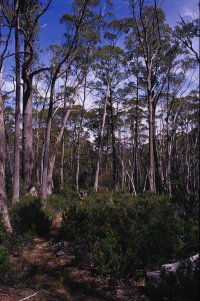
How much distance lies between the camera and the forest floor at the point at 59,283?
5.16 metres

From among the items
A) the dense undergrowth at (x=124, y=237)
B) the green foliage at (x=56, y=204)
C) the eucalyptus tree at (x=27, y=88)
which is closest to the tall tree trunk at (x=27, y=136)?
the eucalyptus tree at (x=27, y=88)

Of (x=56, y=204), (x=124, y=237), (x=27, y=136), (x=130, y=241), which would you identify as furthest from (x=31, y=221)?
(x=27, y=136)

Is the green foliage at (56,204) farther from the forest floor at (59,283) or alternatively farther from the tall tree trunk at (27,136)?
the forest floor at (59,283)

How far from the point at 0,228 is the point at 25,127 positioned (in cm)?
837

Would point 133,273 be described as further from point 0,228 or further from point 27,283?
point 0,228

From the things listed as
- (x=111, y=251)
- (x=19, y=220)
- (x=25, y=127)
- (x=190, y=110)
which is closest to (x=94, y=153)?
(x=190, y=110)

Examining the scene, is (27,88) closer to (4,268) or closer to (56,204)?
(56,204)

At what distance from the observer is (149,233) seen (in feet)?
20.5

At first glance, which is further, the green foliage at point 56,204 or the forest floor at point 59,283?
the green foliage at point 56,204

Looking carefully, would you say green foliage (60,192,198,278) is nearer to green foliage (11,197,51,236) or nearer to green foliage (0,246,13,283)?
green foliage (11,197,51,236)

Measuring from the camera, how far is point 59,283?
5676mm

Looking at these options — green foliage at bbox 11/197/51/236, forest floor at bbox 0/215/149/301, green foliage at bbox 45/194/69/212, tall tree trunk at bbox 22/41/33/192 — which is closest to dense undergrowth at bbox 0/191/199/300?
green foliage at bbox 11/197/51/236

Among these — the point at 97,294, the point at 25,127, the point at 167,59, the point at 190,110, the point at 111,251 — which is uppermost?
the point at 167,59

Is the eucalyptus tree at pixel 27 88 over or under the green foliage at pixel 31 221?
over
